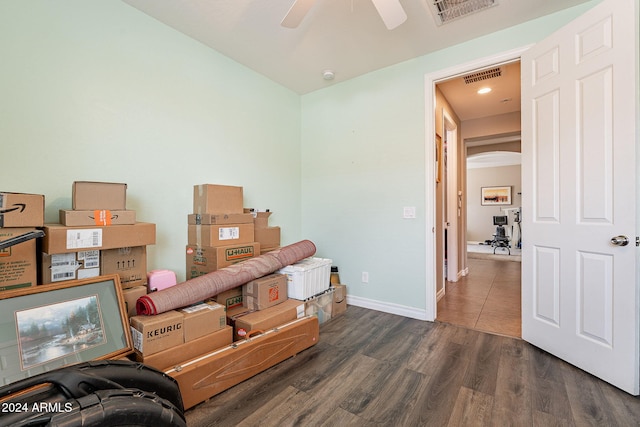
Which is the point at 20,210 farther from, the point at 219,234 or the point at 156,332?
the point at 219,234

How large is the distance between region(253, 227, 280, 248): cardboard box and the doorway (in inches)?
75.2

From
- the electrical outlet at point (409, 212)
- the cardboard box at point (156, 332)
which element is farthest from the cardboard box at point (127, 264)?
the electrical outlet at point (409, 212)

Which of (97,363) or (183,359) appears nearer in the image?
(97,363)

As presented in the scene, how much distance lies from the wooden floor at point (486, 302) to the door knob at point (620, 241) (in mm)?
1154

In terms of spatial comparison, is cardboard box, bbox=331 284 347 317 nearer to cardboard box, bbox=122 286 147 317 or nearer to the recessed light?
cardboard box, bbox=122 286 147 317

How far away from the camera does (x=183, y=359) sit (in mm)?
1683

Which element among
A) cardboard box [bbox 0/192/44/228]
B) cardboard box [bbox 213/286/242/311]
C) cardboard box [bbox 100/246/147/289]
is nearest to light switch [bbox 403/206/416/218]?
cardboard box [bbox 213/286/242/311]

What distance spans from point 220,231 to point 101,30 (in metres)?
1.69

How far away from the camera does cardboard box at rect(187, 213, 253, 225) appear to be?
2359mm

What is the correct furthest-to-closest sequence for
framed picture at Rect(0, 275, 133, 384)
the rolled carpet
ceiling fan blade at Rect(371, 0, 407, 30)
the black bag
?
the rolled carpet < ceiling fan blade at Rect(371, 0, 407, 30) < framed picture at Rect(0, 275, 133, 384) < the black bag

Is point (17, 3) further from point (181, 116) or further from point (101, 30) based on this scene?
point (181, 116)

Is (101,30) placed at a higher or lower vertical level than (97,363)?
higher

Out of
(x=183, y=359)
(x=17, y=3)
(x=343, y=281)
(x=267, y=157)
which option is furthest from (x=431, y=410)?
(x=17, y=3)

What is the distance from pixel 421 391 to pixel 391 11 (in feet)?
7.75
